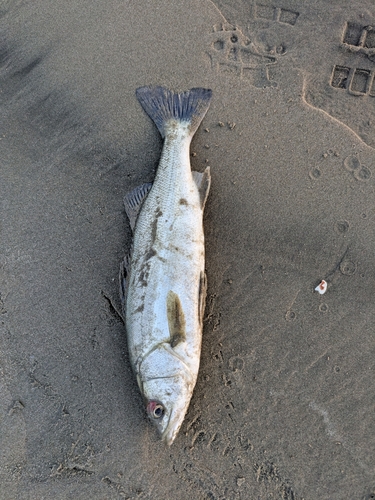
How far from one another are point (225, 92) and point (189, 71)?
1.66 ft

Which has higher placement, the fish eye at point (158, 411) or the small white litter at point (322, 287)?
the small white litter at point (322, 287)

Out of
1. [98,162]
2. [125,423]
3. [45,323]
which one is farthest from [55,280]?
[125,423]

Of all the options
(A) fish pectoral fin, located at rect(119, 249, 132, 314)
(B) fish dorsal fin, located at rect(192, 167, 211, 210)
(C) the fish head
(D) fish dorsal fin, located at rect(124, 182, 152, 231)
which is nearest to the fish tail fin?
(B) fish dorsal fin, located at rect(192, 167, 211, 210)

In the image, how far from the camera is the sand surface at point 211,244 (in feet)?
11.9

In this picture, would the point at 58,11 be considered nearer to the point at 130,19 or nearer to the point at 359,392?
the point at 130,19

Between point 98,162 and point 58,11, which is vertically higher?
point 58,11

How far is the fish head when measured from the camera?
3.27 metres

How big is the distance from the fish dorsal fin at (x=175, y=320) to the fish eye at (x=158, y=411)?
1.91ft

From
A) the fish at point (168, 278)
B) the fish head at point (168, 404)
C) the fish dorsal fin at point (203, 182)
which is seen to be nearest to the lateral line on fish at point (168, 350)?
the fish at point (168, 278)

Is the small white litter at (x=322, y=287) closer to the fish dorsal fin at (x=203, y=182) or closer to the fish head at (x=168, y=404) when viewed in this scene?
the fish dorsal fin at (x=203, y=182)

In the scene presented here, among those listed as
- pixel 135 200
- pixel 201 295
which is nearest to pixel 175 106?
pixel 135 200

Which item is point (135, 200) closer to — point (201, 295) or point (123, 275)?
point (123, 275)

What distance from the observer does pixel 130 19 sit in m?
4.19

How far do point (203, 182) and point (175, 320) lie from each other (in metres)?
1.53
